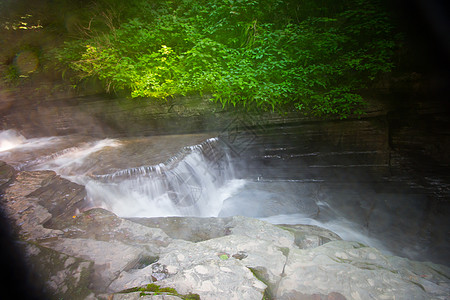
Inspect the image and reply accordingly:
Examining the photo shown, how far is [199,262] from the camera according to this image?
2.01 m

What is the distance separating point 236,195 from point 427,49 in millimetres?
5073

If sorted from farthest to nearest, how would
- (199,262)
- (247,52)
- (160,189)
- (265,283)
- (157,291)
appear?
1. (247,52)
2. (160,189)
3. (199,262)
4. (265,283)
5. (157,291)

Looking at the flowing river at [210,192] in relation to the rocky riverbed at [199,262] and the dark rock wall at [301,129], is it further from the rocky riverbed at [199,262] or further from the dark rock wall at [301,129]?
the rocky riverbed at [199,262]

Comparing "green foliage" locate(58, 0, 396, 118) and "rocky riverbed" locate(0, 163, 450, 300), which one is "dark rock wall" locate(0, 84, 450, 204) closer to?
"green foliage" locate(58, 0, 396, 118)

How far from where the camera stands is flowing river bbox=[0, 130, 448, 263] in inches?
157

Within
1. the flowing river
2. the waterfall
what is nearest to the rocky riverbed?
the waterfall

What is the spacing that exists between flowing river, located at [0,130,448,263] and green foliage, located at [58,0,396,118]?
1.70 metres

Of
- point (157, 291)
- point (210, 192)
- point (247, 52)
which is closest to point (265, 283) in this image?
point (157, 291)

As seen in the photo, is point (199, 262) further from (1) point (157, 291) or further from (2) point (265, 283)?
(2) point (265, 283)

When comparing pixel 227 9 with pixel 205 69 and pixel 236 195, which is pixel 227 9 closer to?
pixel 205 69

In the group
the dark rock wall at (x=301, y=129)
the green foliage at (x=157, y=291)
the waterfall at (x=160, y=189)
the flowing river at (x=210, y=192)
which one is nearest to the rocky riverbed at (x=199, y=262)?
the green foliage at (x=157, y=291)

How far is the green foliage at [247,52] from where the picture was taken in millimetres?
4414

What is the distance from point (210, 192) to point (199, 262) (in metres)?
3.16

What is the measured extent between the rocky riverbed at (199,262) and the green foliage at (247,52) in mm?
3261
